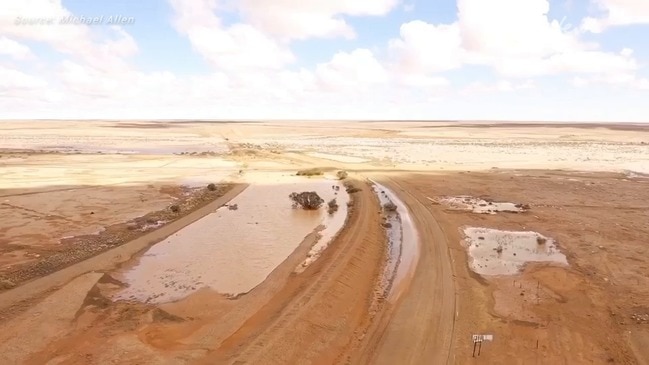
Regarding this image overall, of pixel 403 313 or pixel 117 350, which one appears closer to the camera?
pixel 117 350

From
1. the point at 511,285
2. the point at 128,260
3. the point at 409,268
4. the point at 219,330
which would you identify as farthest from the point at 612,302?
the point at 128,260

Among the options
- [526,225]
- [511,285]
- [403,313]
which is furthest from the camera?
[526,225]

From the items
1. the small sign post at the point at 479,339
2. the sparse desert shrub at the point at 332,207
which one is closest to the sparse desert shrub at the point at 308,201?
the sparse desert shrub at the point at 332,207

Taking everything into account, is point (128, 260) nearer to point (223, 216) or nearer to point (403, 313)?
point (223, 216)

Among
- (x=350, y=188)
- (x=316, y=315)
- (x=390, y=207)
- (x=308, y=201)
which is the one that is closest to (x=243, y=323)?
(x=316, y=315)

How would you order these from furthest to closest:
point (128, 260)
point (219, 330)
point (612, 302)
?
point (128, 260) < point (612, 302) < point (219, 330)

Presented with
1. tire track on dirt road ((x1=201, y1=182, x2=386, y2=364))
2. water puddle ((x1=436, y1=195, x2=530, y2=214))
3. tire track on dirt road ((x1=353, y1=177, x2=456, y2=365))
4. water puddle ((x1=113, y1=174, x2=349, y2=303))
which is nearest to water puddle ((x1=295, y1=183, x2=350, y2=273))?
water puddle ((x1=113, y1=174, x2=349, y2=303))
